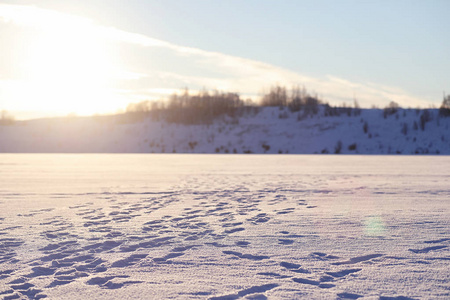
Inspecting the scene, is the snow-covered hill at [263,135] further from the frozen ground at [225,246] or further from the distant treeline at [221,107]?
the frozen ground at [225,246]

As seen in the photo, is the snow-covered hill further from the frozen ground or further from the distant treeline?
the frozen ground

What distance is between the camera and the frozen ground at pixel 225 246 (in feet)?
8.30

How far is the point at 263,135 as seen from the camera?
130 feet

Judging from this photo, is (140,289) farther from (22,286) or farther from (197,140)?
(197,140)

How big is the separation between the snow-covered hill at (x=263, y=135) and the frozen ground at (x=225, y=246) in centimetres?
2849

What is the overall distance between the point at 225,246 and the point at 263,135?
36.3 metres

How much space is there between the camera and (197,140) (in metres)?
40.9

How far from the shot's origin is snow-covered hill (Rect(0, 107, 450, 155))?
34344 mm

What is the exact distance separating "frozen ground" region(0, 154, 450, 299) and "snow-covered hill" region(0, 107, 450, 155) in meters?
28.5

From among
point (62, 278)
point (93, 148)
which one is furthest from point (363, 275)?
point (93, 148)

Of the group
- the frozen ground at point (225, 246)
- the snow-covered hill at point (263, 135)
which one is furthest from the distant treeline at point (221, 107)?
the frozen ground at point (225, 246)

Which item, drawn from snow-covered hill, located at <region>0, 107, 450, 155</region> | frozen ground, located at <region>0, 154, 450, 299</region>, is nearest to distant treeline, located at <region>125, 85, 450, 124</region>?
snow-covered hill, located at <region>0, 107, 450, 155</region>

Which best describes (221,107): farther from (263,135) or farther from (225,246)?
(225,246)

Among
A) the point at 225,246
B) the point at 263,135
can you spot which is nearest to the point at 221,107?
the point at 263,135
